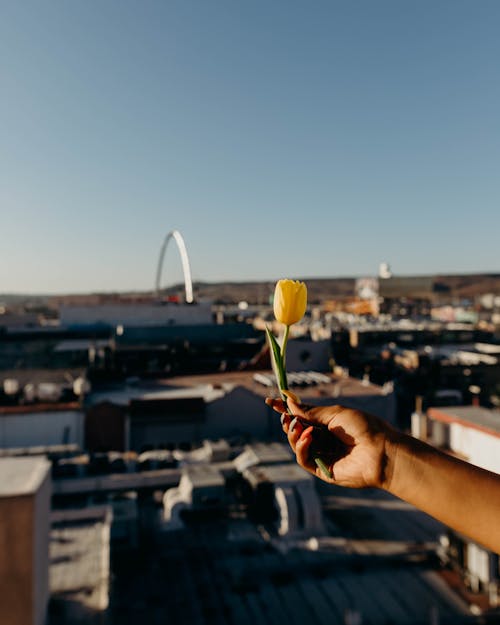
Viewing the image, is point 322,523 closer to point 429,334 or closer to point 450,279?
point 429,334

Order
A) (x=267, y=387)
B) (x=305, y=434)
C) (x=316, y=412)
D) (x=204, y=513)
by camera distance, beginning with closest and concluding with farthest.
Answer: (x=305, y=434)
(x=316, y=412)
(x=204, y=513)
(x=267, y=387)

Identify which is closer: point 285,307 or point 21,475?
point 285,307

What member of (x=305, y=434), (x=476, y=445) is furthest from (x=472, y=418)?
(x=305, y=434)

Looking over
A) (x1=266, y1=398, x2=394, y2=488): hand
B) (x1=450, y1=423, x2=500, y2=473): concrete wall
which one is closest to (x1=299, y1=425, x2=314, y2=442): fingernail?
(x1=266, y1=398, x2=394, y2=488): hand

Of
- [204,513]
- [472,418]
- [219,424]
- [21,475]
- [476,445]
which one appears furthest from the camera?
[219,424]

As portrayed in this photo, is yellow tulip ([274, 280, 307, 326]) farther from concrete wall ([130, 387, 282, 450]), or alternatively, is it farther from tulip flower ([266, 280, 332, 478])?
concrete wall ([130, 387, 282, 450])

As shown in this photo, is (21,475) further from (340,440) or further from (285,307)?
(285,307)
